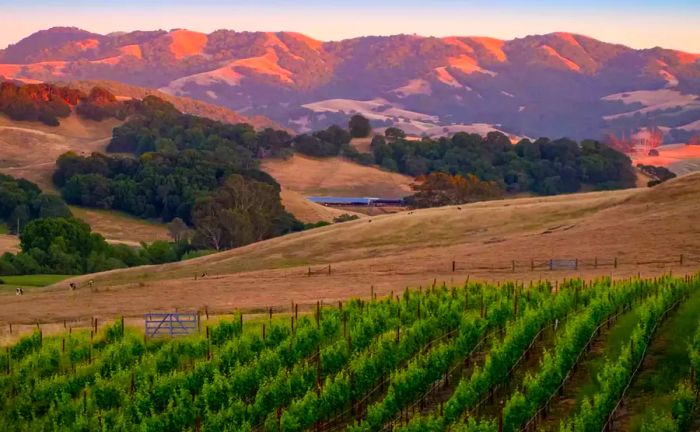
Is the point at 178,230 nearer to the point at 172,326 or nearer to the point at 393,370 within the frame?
the point at 172,326

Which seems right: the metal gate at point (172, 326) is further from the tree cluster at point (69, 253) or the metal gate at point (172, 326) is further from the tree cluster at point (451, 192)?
the tree cluster at point (451, 192)

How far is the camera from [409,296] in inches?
2379

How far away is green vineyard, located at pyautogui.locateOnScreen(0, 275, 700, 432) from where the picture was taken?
3712 centimetres

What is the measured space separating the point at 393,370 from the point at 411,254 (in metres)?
41.4

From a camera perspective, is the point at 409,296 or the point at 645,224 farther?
the point at 645,224

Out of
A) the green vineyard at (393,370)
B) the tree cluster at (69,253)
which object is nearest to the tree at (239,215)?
the tree cluster at (69,253)

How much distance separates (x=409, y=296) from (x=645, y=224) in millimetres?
30955

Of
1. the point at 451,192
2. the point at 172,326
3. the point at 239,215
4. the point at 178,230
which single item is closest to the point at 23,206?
the point at 178,230

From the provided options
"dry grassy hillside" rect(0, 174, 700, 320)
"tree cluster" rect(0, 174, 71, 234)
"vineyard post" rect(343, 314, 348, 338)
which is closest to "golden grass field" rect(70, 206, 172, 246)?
"tree cluster" rect(0, 174, 71, 234)

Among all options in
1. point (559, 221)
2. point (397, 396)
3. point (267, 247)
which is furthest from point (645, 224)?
point (397, 396)

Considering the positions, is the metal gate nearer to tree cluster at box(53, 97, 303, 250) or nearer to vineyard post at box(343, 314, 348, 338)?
vineyard post at box(343, 314, 348, 338)

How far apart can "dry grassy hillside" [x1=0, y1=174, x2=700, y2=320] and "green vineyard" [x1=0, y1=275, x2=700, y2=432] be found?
13.2 meters

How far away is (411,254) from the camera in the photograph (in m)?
85.4

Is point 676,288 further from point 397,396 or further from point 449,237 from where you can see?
point 449,237
